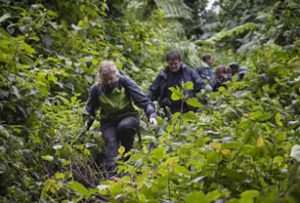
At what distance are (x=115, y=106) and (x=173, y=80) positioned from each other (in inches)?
56.7

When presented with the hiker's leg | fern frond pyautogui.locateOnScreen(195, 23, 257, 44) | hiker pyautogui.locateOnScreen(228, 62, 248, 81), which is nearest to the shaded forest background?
the hiker's leg

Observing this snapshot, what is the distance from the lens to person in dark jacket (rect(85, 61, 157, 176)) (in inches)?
217

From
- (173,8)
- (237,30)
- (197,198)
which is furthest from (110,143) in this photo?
(237,30)

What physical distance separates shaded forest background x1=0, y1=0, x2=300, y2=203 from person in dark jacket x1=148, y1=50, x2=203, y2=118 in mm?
425

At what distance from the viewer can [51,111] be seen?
5.89 metres

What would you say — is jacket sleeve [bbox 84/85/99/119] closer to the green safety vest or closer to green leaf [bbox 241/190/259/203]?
the green safety vest

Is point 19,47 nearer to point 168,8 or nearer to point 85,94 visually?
point 85,94

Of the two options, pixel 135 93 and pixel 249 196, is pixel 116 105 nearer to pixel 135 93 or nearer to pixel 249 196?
pixel 135 93

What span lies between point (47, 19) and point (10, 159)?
3910 millimetres

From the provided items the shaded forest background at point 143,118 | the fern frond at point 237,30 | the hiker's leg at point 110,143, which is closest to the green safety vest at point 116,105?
the hiker's leg at point 110,143

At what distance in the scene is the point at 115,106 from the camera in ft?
18.2

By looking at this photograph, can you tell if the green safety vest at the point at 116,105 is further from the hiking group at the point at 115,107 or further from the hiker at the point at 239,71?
the hiker at the point at 239,71

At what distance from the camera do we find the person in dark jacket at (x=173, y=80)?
6.70m

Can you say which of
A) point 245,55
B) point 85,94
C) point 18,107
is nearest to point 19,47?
point 18,107
